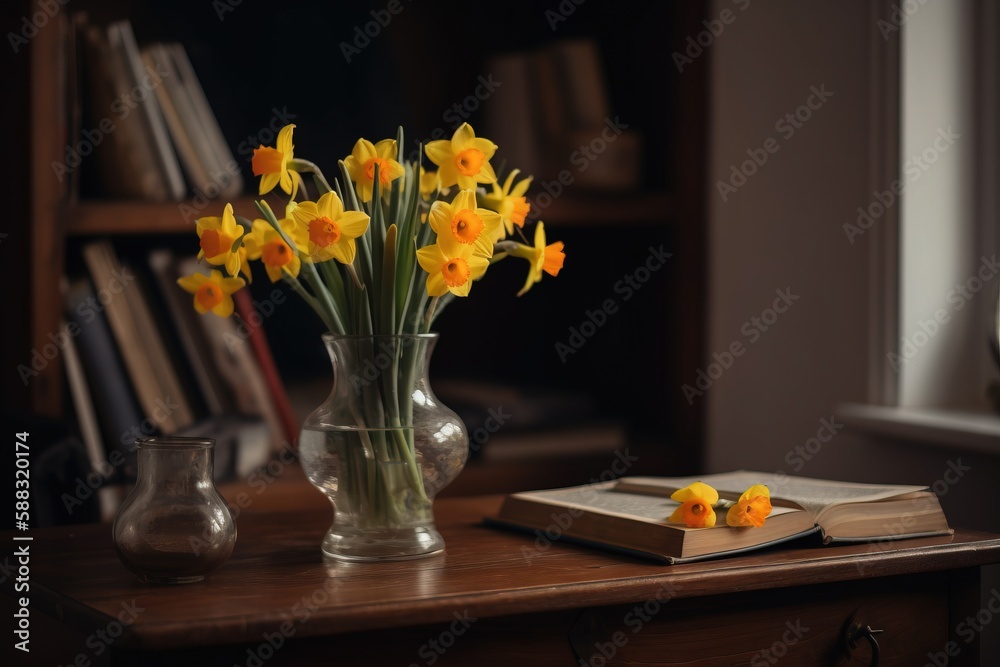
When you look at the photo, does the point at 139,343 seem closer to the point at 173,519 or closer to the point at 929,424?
the point at 173,519

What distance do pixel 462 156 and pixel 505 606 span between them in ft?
1.27

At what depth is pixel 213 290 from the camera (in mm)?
989

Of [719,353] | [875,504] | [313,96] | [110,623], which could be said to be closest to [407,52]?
[313,96]

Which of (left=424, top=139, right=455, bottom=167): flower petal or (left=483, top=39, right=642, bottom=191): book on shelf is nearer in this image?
(left=424, top=139, right=455, bottom=167): flower petal

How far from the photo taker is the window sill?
4.27ft

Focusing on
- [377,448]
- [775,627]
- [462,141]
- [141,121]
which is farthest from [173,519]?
[141,121]

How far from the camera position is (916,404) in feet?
4.98

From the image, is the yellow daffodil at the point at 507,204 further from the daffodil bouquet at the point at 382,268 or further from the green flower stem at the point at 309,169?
the green flower stem at the point at 309,169

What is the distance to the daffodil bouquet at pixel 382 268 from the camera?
2.98 feet

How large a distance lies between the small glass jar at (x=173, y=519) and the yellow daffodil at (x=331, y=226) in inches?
7.3

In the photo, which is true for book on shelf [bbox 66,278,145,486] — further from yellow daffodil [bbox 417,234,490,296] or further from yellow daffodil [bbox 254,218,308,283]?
yellow daffodil [bbox 417,234,490,296]

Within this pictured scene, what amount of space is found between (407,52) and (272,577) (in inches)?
53.2

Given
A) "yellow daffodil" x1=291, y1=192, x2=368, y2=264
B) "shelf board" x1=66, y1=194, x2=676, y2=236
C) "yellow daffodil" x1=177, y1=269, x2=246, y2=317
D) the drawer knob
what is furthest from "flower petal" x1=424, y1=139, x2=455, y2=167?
"shelf board" x1=66, y1=194, x2=676, y2=236

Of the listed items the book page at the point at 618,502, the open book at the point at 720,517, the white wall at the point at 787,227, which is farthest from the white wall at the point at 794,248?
the book page at the point at 618,502
